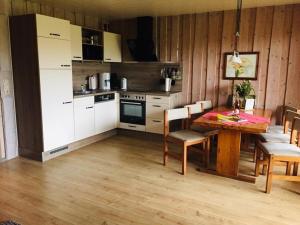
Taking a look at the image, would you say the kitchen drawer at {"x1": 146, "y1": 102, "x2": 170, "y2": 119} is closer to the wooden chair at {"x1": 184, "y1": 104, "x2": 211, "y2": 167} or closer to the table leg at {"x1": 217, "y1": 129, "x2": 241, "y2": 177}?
the wooden chair at {"x1": 184, "y1": 104, "x2": 211, "y2": 167}

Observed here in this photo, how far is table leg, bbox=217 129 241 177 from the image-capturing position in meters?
3.26

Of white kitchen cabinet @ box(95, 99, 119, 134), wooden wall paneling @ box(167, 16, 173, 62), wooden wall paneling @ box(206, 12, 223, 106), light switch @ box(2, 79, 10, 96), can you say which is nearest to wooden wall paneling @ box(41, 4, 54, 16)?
light switch @ box(2, 79, 10, 96)

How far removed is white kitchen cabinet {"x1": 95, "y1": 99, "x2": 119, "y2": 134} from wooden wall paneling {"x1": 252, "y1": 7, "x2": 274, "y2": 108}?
2650mm

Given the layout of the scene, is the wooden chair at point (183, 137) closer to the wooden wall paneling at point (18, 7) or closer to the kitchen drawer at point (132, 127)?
the kitchen drawer at point (132, 127)

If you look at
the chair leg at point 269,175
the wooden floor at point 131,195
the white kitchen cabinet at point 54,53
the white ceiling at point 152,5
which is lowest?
the wooden floor at point 131,195

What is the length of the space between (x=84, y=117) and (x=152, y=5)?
7.17ft

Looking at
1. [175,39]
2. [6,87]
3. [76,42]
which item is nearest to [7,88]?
[6,87]

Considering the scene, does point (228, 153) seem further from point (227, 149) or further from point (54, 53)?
point (54, 53)

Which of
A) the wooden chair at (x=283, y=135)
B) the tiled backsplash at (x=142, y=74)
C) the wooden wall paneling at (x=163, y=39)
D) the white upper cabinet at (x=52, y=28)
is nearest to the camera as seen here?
the wooden chair at (x=283, y=135)

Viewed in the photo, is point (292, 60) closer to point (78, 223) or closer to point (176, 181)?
point (176, 181)

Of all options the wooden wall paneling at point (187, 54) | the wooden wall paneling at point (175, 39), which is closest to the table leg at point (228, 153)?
the wooden wall paneling at point (187, 54)

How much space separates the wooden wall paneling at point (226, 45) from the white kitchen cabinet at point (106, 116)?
2.05 meters

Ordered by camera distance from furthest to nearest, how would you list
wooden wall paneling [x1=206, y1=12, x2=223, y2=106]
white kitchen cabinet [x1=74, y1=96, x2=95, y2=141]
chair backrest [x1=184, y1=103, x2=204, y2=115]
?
wooden wall paneling [x1=206, y1=12, x2=223, y2=106] < white kitchen cabinet [x1=74, y1=96, x2=95, y2=141] < chair backrest [x1=184, y1=103, x2=204, y2=115]

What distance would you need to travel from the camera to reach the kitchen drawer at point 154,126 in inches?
189
